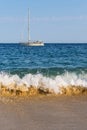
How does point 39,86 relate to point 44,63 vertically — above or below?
above

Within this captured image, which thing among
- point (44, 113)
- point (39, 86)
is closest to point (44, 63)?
point (39, 86)

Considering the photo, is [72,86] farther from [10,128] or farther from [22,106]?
[10,128]

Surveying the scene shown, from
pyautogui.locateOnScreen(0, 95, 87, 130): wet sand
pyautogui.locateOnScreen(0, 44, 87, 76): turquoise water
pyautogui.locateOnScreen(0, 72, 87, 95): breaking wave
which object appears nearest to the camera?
pyautogui.locateOnScreen(0, 95, 87, 130): wet sand

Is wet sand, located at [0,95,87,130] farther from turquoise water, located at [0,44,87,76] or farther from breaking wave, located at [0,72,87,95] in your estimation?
turquoise water, located at [0,44,87,76]

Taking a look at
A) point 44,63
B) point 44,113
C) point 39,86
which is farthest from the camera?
point 44,63

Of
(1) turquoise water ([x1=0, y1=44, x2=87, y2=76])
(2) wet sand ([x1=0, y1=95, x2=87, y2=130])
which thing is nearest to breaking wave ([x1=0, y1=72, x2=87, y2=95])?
(2) wet sand ([x1=0, y1=95, x2=87, y2=130])

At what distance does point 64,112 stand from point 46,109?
0.49 metres

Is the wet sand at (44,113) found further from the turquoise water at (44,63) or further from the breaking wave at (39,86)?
the turquoise water at (44,63)

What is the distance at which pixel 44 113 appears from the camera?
794 cm

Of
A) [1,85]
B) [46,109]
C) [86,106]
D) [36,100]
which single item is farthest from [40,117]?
[1,85]

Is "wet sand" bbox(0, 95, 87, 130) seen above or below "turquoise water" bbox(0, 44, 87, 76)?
above

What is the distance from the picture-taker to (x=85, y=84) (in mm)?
11992

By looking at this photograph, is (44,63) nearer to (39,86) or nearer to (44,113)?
(39,86)

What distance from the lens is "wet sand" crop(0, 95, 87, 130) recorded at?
22.7ft
